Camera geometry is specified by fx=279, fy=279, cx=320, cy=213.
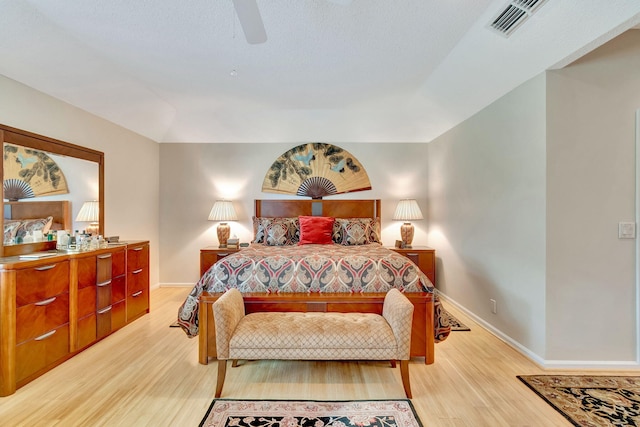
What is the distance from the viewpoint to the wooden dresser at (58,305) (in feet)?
6.44

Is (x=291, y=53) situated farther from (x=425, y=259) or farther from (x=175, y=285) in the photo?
(x=175, y=285)

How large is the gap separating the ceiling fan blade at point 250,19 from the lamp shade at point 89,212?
270 centimetres

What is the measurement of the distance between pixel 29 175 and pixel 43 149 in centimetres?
29

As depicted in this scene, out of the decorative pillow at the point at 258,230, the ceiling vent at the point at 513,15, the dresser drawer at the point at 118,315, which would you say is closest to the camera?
the ceiling vent at the point at 513,15

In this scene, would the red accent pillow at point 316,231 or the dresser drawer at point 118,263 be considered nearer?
the dresser drawer at point 118,263

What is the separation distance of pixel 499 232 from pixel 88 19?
4.00 m

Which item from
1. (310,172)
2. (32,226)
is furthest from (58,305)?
(310,172)

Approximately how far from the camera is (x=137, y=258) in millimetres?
3295

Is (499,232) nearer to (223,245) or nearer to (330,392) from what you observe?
(330,392)

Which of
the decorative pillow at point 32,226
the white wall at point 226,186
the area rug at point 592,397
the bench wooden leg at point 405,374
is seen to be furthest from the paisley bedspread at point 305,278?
the white wall at point 226,186

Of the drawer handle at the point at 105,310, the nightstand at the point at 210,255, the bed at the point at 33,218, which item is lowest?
the drawer handle at the point at 105,310

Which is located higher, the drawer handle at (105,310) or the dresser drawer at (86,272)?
the dresser drawer at (86,272)

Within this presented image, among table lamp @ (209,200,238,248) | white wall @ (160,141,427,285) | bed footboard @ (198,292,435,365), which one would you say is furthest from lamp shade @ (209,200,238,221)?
bed footboard @ (198,292,435,365)

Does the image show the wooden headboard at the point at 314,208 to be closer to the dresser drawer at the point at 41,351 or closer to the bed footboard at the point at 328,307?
the bed footboard at the point at 328,307
